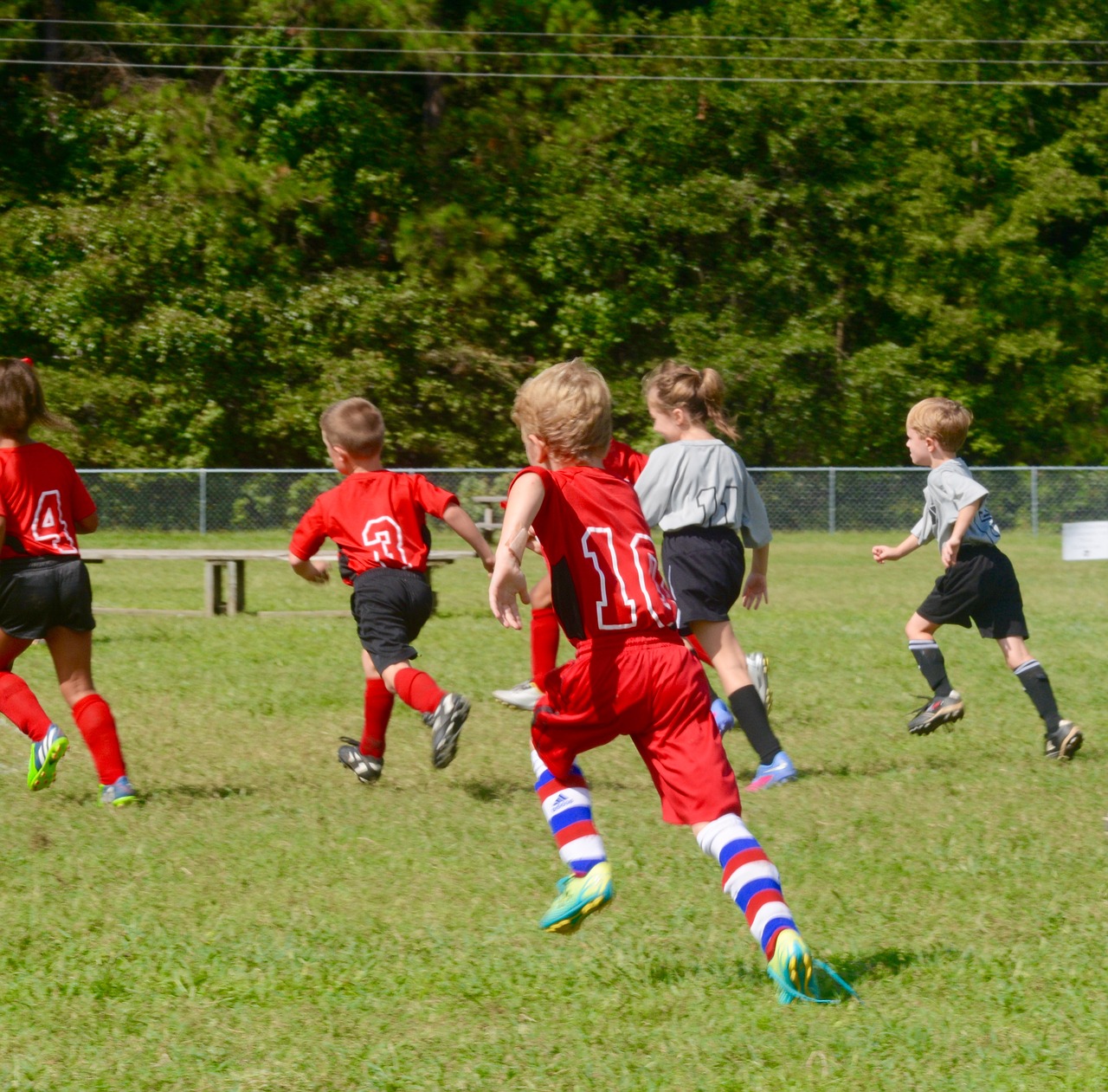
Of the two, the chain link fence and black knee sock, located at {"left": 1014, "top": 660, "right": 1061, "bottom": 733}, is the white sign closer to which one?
black knee sock, located at {"left": 1014, "top": 660, "right": 1061, "bottom": 733}

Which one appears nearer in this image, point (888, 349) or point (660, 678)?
point (660, 678)

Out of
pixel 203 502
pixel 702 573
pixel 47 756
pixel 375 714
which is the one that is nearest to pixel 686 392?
pixel 702 573

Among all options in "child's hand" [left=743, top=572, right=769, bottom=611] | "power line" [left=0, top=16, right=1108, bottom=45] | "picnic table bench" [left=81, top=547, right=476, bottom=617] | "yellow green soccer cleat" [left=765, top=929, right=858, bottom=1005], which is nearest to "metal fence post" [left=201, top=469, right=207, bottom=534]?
"picnic table bench" [left=81, top=547, right=476, bottom=617]

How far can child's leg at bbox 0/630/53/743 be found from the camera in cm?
577

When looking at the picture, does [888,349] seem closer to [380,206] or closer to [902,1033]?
[380,206]

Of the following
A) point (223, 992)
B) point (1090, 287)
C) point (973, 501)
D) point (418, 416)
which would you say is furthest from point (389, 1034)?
point (1090, 287)

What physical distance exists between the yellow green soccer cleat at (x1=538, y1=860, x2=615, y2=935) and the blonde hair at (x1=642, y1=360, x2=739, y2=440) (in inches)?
108

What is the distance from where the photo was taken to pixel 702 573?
615cm

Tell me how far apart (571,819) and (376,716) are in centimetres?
253

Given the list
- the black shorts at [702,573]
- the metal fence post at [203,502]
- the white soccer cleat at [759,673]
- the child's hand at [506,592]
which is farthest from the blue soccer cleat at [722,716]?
the metal fence post at [203,502]

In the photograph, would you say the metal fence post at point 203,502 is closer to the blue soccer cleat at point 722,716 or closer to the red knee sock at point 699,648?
the blue soccer cleat at point 722,716

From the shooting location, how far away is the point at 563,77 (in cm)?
2952

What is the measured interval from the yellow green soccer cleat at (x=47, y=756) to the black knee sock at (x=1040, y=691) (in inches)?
162

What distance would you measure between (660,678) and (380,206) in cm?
2663
